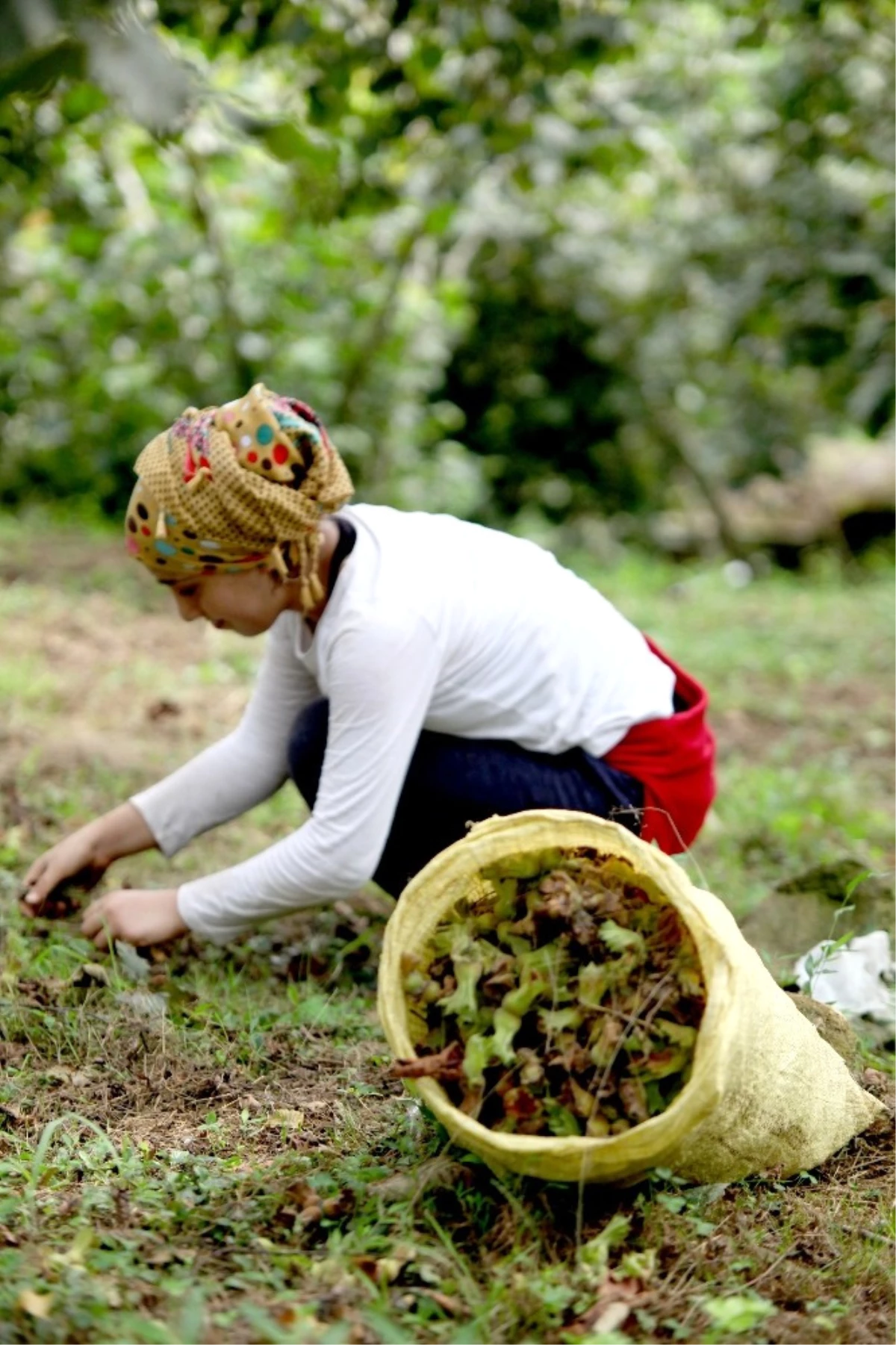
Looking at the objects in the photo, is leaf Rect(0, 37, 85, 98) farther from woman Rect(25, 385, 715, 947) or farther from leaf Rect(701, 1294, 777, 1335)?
leaf Rect(701, 1294, 777, 1335)

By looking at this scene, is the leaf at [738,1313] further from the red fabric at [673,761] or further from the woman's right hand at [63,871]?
the woman's right hand at [63,871]

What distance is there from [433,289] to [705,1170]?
7748mm

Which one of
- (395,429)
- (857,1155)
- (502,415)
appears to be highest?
(857,1155)

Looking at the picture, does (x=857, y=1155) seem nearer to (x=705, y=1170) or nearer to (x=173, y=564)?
(x=705, y=1170)

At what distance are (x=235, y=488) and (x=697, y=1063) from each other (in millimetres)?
1139

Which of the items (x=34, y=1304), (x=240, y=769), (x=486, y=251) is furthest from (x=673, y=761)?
(x=486, y=251)

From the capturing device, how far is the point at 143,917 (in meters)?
2.56

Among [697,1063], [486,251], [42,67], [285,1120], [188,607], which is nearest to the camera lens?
[42,67]

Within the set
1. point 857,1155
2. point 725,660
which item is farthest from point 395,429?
point 857,1155

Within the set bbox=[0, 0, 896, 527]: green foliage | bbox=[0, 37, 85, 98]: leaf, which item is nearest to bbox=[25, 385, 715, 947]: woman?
bbox=[0, 37, 85, 98]: leaf

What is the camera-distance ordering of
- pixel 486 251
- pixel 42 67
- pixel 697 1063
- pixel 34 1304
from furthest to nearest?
pixel 486 251 → pixel 697 1063 → pixel 34 1304 → pixel 42 67

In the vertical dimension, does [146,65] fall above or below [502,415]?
above

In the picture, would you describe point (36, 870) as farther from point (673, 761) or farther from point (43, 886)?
point (673, 761)

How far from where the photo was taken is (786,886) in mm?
2982
